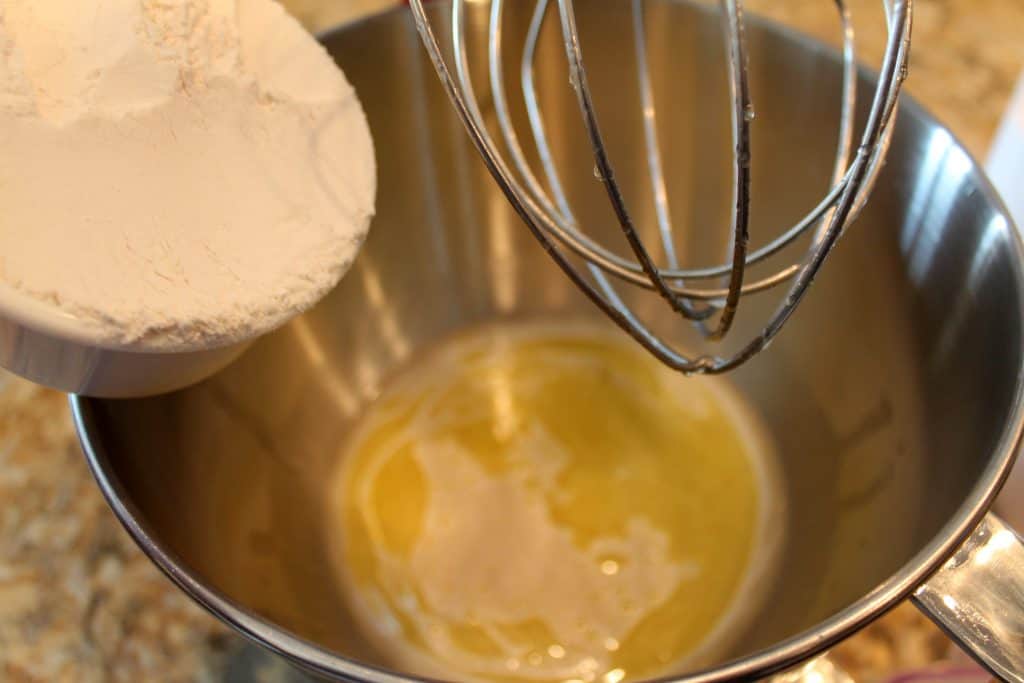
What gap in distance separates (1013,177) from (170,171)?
432mm

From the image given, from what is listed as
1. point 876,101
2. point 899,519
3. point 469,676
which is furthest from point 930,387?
point 469,676

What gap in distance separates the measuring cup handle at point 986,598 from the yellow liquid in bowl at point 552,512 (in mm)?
177

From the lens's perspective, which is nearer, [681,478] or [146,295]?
[146,295]

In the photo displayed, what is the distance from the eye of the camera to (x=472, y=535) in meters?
0.53

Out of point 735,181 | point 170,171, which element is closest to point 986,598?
point 735,181

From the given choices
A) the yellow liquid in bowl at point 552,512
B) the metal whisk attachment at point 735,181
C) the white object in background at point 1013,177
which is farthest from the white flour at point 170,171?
the white object in background at point 1013,177

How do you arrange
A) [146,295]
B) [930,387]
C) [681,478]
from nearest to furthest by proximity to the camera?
[146,295]
[930,387]
[681,478]

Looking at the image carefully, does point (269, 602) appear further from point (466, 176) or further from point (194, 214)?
point (466, 176)

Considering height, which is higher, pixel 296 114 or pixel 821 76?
pixel 821 76

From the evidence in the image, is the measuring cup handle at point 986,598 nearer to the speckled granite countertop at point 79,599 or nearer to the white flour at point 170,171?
the speckled granite countertop at point 79,599

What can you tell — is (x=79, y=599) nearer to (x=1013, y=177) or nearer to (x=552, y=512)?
(x=552, y=512)

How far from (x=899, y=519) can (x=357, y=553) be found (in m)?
0.30

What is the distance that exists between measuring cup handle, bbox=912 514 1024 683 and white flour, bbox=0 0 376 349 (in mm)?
271

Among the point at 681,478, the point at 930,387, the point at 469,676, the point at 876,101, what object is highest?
the point at 876,101
